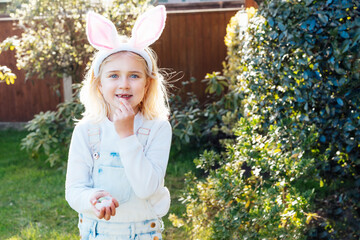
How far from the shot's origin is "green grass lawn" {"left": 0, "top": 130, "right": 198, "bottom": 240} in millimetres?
4027

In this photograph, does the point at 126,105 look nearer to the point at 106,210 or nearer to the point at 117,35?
the point at 117,35

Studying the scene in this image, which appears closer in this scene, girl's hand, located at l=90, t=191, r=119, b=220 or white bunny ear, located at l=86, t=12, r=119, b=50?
→ girl's hand, located at l=90, t=191, r=119, b=220

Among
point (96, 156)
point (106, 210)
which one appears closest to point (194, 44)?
point (96, 156)

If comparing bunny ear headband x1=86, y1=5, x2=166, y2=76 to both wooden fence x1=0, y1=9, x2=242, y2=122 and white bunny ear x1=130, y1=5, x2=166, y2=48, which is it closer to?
white bunny ear x1=130, y1=5, x2=166, y2=48

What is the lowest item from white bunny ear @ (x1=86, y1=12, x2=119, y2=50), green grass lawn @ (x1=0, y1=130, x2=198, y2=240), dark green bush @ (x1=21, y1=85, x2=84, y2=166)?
green grass lawn @ (x1=0, y1=130, x2=198, y2=240)

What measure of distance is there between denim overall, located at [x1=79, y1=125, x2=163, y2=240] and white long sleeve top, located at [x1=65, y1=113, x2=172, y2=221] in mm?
25

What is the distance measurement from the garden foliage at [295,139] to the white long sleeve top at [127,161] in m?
0.94

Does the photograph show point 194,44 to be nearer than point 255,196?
No

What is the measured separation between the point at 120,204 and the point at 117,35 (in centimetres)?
Result: 68

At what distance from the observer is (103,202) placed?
1.69m

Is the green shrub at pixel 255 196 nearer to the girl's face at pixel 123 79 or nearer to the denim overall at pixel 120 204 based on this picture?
the denim overall at pixel 120 204

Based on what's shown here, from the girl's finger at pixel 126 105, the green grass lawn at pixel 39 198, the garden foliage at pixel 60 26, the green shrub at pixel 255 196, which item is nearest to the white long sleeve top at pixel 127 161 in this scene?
the girl's finger at pixel 126 105

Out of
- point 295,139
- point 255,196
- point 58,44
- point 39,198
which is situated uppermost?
point 58,44

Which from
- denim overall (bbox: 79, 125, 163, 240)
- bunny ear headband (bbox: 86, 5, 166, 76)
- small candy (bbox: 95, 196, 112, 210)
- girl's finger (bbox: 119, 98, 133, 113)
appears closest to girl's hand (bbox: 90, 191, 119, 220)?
small candy (bbox: 95, 196, 112, 210)
